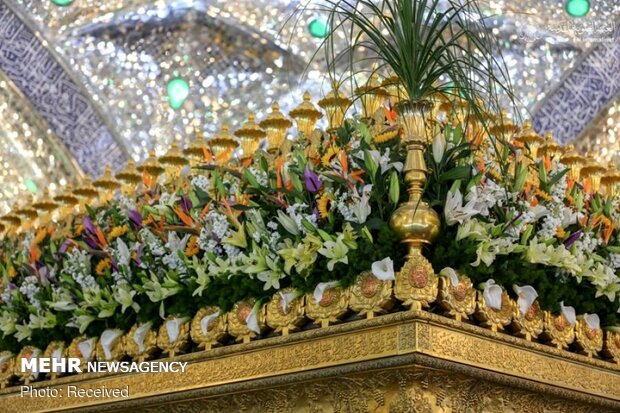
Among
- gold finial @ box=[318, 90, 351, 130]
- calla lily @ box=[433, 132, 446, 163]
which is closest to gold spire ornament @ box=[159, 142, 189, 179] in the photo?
gold finial @ box=[318, 90, 351, 130]

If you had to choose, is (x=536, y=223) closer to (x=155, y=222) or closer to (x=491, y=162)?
(x=491, y=162)

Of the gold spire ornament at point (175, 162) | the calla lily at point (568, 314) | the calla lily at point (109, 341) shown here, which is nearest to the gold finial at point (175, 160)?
the gold spire ornament at point (175, 162)

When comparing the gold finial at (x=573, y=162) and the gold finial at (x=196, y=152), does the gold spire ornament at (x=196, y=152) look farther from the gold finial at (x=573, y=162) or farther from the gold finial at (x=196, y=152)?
the gold finial at (x=573, y=162)

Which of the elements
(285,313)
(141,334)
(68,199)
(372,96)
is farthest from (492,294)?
(68,199)

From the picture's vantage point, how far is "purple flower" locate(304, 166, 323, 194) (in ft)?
12.8

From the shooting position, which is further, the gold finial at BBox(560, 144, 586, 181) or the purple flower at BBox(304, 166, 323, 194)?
the gold finial at BBox(560, 144, 586, 181)

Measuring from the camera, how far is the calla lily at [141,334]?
4371mm

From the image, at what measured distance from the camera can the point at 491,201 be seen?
375 centimetres

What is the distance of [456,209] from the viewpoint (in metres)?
3.61

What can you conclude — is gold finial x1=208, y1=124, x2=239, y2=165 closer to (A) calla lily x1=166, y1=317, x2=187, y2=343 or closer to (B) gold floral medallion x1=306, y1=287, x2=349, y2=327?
(A) calla lily x1=166, y1=317, x2=187, y2=343

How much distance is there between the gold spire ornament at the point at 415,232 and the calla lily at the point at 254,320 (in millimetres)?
601

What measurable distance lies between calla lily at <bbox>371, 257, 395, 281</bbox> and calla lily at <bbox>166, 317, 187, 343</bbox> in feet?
3.13

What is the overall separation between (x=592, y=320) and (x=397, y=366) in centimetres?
93

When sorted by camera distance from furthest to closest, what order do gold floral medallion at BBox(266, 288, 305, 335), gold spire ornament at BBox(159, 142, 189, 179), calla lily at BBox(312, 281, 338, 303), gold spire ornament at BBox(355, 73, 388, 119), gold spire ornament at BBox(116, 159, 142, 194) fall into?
gold spire ornament at BBox(116, 159, 142, 194) → gold spire ornament at BBox(159, 142, 189, 179) → gold spire ornament at BBox(355, 73, 388, 119) → gold floral medallion at BBox(266, 288, 305, 335) → calla lily at BBox(312, 281, 338, 303)
